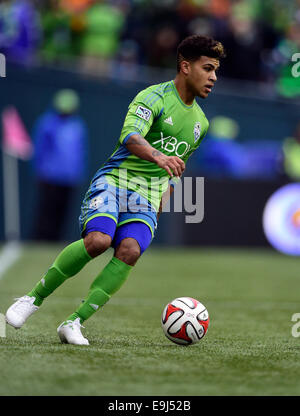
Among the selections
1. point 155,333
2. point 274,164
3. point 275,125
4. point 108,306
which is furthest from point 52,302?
point 275,125

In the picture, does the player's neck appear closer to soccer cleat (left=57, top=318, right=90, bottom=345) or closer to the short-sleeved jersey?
the short-sleeved jersey

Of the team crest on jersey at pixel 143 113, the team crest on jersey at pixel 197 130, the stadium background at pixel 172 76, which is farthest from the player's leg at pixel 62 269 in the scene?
the stadium background at pixel 172 76

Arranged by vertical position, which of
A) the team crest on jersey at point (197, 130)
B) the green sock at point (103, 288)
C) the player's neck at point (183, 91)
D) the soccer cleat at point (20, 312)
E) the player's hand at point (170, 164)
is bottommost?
the soccer cleat at point (20, 312)

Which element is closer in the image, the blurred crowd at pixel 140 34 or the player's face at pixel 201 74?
the player's face at pixel 201 74

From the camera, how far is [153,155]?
5656 millimetres

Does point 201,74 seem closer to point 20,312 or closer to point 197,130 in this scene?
point 197,130

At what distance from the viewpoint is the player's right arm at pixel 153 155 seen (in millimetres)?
5621

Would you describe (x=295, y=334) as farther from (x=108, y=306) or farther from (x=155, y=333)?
(x=108, y=306)

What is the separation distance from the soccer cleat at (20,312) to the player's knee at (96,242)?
55cm

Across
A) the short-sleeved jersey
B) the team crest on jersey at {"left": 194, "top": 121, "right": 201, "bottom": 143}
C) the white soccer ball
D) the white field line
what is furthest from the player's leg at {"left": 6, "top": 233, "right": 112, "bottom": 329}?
the white field line

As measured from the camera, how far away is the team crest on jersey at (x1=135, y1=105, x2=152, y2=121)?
5891 mm

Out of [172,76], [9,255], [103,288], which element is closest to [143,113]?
[103,288]

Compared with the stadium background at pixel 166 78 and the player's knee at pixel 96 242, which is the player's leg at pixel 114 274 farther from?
the stadium background at pixel 166 78

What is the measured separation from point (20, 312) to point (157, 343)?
947 millimetres
